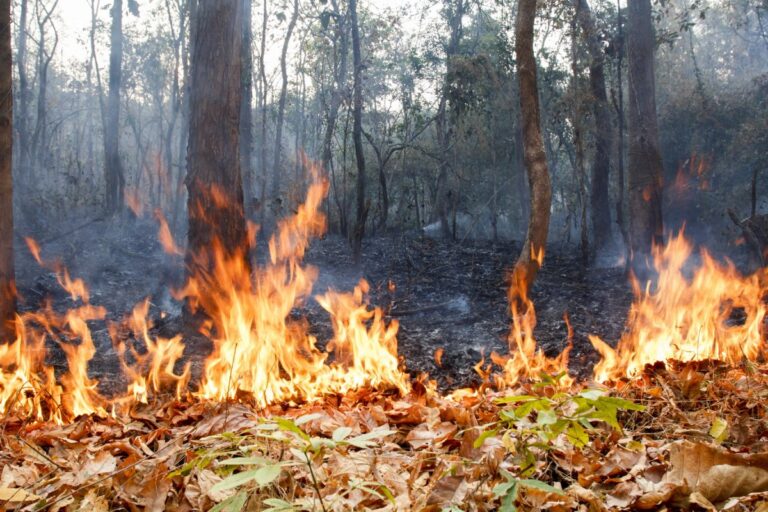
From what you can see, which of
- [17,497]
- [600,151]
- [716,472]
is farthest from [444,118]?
[17,497]

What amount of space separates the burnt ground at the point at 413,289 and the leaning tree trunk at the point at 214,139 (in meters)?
1.40

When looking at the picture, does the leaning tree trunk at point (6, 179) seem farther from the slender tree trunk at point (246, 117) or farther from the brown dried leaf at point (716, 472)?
the slender tree trunk at point (246, 117)

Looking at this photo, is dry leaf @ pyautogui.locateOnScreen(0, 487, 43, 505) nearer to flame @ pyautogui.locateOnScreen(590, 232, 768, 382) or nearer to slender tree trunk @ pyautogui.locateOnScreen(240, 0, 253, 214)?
flame @ pyautogui.locateOnScreen(590, 232, 768, 382)

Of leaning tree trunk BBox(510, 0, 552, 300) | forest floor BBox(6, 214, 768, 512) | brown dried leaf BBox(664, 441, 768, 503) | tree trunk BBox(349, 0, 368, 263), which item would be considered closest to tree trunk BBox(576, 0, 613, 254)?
tree trunk BBox(349, 0, 368, 263)

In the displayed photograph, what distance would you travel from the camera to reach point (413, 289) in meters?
12.6

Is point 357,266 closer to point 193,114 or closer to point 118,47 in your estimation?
point 193,114

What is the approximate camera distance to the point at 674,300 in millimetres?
7477

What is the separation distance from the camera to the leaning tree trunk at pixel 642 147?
1241 cm

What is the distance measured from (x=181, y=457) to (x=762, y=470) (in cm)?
232

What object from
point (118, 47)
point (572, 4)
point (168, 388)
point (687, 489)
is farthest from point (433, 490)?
point (118, 47)

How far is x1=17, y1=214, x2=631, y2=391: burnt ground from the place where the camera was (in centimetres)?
811

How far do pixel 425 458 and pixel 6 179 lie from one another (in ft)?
19.9

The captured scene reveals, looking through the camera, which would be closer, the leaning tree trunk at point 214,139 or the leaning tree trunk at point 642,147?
the leaning tree trunk at point 214,139

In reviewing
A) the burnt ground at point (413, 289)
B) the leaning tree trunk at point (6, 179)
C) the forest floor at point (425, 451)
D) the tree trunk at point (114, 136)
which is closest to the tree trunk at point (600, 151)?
the burnt ground at point (413, 289)
